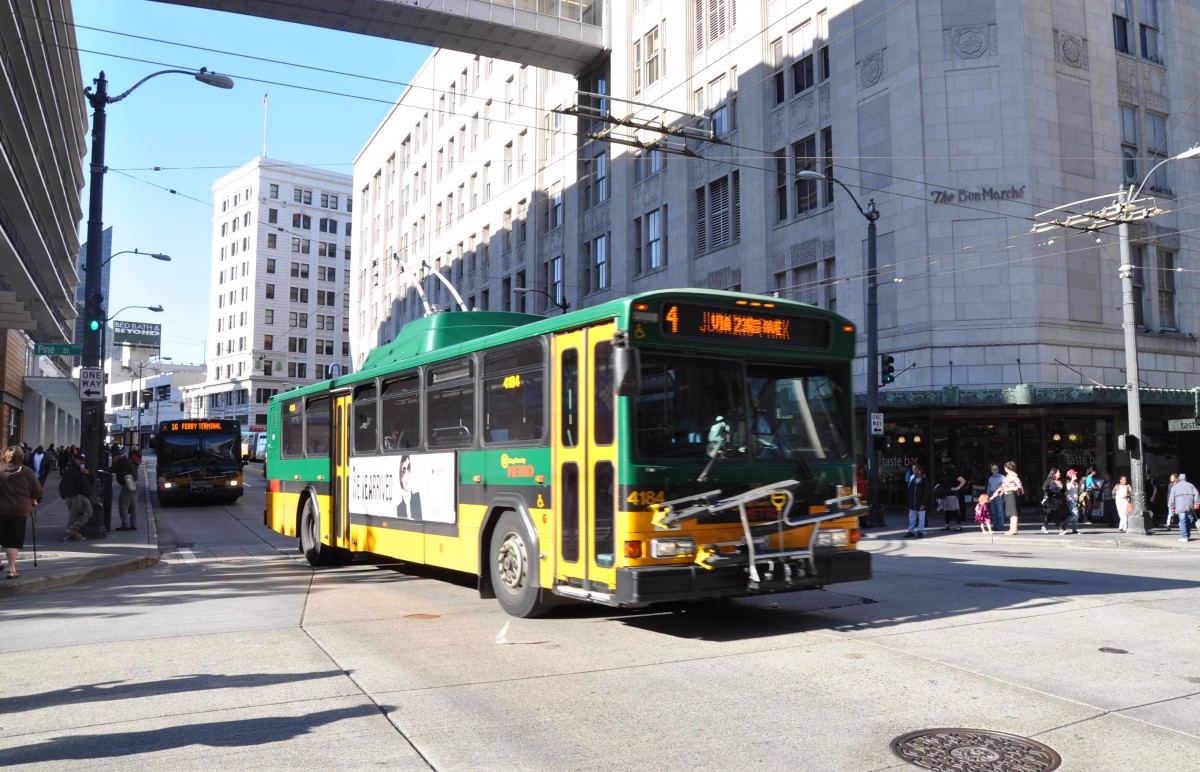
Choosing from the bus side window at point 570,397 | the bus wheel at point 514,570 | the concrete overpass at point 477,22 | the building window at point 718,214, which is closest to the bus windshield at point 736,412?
the bus side window at point 570,397

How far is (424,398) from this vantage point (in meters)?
11.6

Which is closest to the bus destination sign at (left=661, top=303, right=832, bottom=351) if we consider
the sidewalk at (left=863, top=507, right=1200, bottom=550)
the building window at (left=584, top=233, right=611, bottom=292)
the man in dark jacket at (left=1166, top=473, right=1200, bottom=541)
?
the sidewalk at (left=863, top=507, right=1200, bottom=550)

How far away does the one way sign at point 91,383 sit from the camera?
18688 millimetres

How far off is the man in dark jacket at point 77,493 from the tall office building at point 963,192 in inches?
482

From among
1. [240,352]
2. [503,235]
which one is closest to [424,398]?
[503,235]

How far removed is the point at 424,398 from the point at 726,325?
458cm

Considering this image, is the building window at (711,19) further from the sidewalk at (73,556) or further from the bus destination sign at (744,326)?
the bus destination sign at (744,326)

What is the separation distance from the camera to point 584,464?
8.39m

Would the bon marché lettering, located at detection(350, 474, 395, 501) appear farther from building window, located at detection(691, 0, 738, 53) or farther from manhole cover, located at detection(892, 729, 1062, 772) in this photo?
building window, located at detection(691, 0, 738, 53)

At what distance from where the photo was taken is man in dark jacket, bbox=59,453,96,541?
17.6m

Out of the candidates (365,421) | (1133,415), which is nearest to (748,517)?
(365,421)

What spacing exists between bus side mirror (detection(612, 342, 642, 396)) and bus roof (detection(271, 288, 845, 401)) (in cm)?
47

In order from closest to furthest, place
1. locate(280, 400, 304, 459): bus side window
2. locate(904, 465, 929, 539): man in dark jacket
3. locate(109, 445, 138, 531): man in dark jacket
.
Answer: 1. locate(280, 400, 304, 459): bus side window
2. locate(109, 445, 138, 531): man in dark jacket
3. locate(904, 465, 929, 539): man in dark jacket

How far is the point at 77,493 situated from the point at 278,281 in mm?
86384
